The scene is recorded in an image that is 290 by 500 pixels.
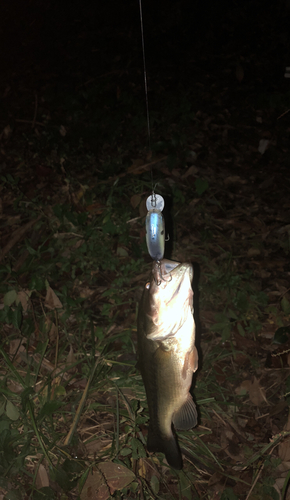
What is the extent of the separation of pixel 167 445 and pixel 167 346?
34.1 inches

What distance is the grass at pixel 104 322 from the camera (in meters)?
2.98

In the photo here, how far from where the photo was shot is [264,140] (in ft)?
18.8

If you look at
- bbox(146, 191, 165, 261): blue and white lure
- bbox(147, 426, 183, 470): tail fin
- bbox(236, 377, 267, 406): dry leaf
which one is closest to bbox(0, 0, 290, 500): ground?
bbox(236, 377, 267, 406): dry leaf

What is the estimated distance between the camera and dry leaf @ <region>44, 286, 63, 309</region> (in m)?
4.02

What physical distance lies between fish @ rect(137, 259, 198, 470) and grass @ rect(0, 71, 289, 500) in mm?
1006

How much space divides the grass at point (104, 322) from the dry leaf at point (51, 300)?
0.7 inches

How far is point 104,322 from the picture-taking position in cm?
400

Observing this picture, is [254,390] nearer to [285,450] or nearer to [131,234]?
[285,450]

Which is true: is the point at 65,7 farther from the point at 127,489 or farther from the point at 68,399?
the point at 127,489

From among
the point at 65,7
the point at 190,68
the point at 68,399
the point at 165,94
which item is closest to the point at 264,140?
the point at 165,94

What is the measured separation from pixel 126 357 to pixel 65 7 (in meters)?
7.81

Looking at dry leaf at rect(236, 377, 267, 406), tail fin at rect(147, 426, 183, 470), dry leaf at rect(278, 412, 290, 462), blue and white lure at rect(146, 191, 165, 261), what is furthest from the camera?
dry leaf at rect(236, 377, 267, 406)

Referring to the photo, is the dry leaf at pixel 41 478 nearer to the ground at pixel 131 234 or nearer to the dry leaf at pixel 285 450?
the ground at pixel 131 234

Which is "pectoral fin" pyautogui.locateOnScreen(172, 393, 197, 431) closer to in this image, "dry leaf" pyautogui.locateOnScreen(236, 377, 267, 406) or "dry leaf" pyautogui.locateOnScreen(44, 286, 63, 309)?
"dry leaf" pyautogui.locateOnScreen(236, 377, 267, 406)
